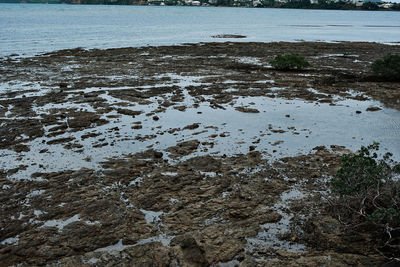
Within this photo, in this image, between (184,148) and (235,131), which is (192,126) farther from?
(184,148)

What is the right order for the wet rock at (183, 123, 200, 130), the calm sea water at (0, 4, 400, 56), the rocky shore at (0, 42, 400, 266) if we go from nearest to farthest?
the rocky shore at (0, 42, 400, 266), the wet rock at (183, 123, 200, 130), the calm sea water at (0, 4, 400, 56)

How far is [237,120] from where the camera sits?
619 inches

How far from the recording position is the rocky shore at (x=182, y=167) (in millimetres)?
7188

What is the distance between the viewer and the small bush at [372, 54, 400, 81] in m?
22.7

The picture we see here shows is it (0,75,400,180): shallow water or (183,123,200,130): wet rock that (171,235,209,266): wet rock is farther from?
(183,123,200,130): wet rock

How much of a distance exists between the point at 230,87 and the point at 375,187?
1443 centimetres

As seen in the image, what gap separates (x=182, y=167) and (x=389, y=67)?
60.9 feet

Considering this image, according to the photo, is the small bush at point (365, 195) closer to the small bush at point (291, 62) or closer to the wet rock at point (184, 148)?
the wet rock at point (184, 148)

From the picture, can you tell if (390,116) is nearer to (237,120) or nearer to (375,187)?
(237,120)

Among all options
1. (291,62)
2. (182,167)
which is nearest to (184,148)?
(182,167)

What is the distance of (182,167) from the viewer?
1090 cm

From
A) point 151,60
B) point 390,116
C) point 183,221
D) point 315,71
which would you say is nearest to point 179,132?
point 183,221

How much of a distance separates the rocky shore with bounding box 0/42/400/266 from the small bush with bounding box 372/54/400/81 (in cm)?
70

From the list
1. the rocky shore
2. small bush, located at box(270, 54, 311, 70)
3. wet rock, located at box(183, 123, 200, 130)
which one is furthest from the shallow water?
small bush, located at box(270, 54, 311, 70)
